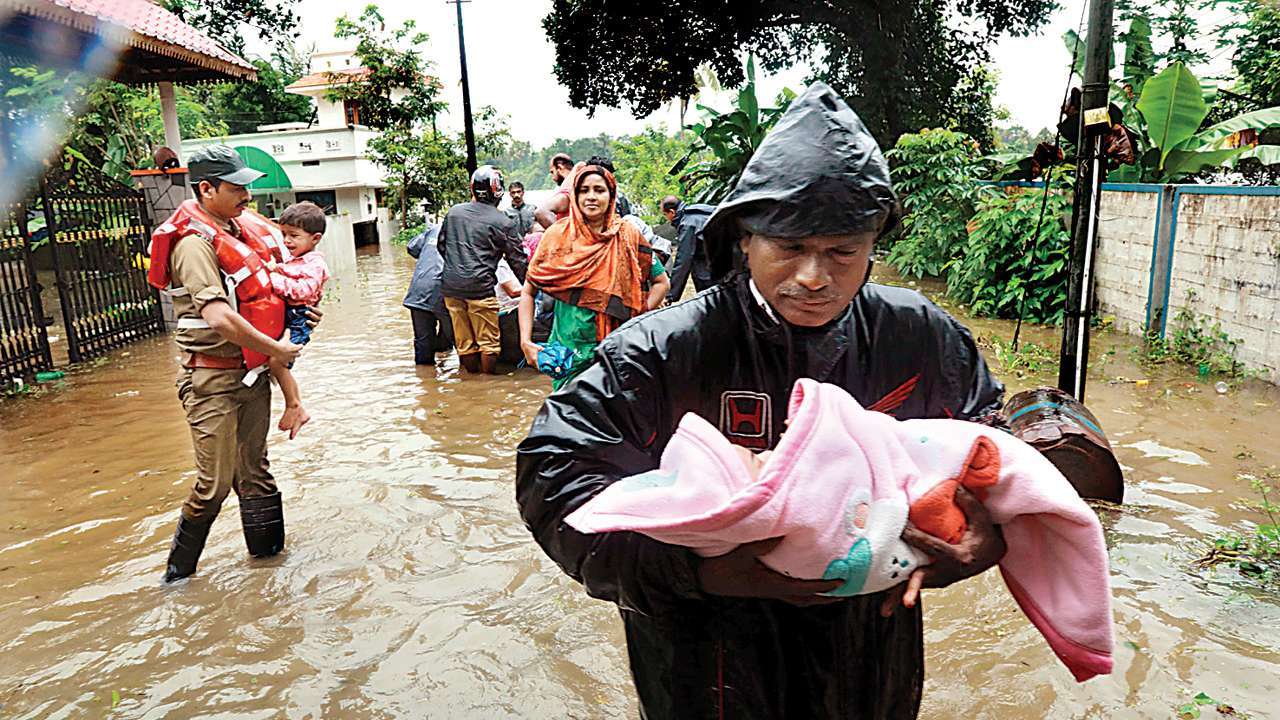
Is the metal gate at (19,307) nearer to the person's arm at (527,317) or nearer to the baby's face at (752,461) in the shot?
the person's arm at (527,317)

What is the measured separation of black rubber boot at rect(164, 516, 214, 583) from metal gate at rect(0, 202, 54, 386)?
18.2 feet

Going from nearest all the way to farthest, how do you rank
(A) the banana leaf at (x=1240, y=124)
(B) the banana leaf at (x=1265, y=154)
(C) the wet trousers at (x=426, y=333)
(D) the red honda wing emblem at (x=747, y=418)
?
(D) the red honda wing emblem at (x=747, y=418) → (C) the wet trousers at (x=426, y=333) → (A) the banana leaf at (x=1240, y=124) → (B) the banana leaf at (x=1265, y=154)

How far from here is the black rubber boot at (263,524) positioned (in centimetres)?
449

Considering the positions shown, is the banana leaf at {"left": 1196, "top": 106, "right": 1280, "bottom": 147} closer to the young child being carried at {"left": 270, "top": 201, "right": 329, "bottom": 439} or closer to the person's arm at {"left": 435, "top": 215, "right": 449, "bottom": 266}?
the person's arm at {"left": 435, "top": 215, "right": 449, "bottom": 266}

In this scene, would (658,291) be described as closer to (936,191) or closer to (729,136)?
(936,191)

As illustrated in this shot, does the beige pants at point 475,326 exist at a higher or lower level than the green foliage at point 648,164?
lower

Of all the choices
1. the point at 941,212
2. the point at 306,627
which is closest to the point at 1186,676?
the point at 306,627

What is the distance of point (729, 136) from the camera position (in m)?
16.4

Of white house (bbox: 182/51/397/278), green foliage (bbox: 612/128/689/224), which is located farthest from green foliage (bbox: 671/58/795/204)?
white house (bbox: 182/51/397/278)

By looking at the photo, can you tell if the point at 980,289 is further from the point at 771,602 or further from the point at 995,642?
the point at 771,602

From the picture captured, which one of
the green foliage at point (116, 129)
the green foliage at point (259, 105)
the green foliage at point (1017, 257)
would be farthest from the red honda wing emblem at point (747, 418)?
the green foliage at point (259, 105)

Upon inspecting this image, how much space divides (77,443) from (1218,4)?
722 inches

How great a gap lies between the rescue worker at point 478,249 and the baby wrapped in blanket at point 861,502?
670 centimetres

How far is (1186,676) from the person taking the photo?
10.6 ft
